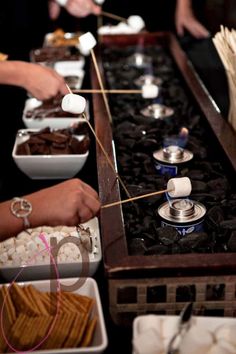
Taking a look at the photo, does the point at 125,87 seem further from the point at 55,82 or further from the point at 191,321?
the point at 191,321

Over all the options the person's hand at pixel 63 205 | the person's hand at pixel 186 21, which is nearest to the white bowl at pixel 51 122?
the person's hand at pixel 63 205

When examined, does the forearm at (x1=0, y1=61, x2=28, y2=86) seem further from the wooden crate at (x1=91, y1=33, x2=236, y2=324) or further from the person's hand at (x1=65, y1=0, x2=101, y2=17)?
the person's hand at (x1=65, y1=0, x2=101, y2=17)

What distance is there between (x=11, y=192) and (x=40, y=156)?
0.21 metres

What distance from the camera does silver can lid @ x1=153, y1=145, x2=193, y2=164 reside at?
8.66ft

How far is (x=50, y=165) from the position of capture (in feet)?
9.18

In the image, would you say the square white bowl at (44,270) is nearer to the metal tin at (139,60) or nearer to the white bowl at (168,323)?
the white bowl at (168,323)

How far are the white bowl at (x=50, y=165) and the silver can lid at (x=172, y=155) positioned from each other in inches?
13.3

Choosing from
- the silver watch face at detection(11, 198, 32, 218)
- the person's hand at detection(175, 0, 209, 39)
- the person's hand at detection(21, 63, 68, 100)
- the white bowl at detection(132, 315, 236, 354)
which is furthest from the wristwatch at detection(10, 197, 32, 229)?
the person's hand at detection(175, 0, 209, 39)

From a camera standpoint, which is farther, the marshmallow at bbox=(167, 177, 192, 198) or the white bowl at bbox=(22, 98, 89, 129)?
the white bowl at bbox=(22, 98, 89, 129)

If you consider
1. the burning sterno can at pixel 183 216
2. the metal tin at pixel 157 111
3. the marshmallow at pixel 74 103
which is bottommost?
the metal tin at pixel 157 111

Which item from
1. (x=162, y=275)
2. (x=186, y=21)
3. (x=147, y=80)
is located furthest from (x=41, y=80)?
(x=186, y=21)

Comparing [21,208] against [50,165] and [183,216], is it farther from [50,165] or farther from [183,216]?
[50,165]

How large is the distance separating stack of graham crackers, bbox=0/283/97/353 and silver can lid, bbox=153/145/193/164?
0.99 meters

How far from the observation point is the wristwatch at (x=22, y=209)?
1.79 m
